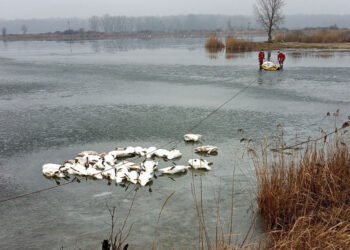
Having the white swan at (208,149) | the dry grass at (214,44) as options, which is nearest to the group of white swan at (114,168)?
the white swan at (208,149)

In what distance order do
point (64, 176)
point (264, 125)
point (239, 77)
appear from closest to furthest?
point (64, 176) < point (264, 125) < point (239, 77)

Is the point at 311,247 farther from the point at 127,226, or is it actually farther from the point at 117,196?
the point at 117,196

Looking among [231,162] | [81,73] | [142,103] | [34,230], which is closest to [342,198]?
[231,162]

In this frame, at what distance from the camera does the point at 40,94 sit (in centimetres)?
1397

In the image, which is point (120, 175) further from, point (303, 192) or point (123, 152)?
point (303, 192)

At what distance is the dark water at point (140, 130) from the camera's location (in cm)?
475

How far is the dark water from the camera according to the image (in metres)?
4.75

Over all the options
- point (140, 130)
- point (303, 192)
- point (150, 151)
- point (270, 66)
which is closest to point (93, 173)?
point (150, 151)

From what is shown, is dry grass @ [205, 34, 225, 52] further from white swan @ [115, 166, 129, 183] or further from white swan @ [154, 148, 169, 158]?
white swan @ [115, 166, 129, 183]

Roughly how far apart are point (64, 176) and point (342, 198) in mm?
4735

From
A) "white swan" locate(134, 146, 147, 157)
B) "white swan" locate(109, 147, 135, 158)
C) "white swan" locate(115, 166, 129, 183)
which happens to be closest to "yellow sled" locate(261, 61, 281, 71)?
"white swan" locate(134, 146, 147, 157)

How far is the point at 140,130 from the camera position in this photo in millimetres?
8852

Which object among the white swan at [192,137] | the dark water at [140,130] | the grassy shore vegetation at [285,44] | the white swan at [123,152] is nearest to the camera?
the dark water at [140,130]

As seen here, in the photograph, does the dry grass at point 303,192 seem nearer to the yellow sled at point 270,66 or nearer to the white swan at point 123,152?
the white swan at point 123,152
